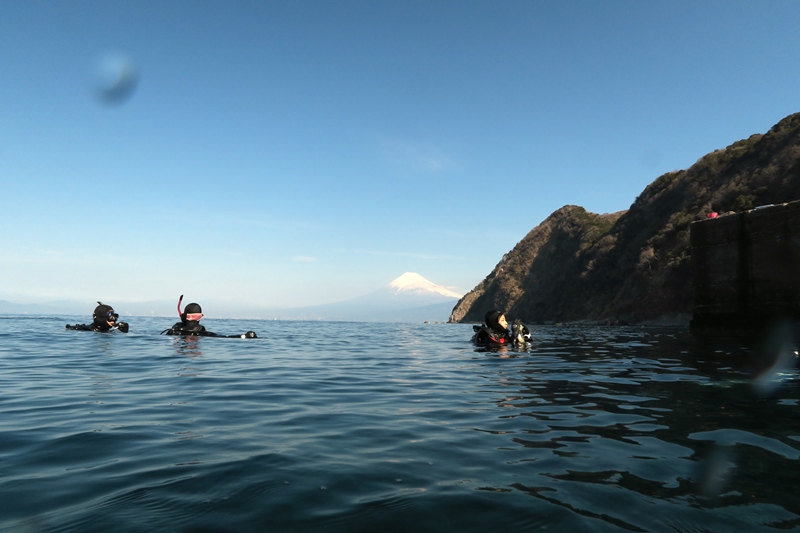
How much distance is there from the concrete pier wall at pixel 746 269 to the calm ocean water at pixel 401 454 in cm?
873

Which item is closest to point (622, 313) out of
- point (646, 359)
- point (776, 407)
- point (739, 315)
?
point (739, 315)

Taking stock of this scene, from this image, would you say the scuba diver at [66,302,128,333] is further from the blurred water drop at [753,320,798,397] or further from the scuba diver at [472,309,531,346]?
the blurred water drop at [753,320,798,397]

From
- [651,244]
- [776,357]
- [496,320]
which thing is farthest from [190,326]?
[651,244]

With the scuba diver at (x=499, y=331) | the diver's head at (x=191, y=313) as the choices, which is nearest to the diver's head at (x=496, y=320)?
the scuba diver at (x=499, y=331)

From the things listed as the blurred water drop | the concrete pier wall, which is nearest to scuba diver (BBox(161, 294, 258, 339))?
the blurred water drop

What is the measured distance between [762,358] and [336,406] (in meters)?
10.9

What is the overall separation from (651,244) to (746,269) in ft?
170

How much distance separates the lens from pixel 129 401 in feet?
23.2

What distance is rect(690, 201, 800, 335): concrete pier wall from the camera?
15.6 metres

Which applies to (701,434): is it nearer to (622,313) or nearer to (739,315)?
(739,315)

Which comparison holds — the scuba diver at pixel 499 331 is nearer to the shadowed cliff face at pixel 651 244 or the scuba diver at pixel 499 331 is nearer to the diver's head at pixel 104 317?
the diver's head at pixel 104 317

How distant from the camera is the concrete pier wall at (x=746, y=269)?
15633 mm

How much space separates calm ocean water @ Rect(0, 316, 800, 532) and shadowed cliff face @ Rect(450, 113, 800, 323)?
49.5m

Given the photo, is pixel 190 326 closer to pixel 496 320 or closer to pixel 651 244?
pixel 496 320
